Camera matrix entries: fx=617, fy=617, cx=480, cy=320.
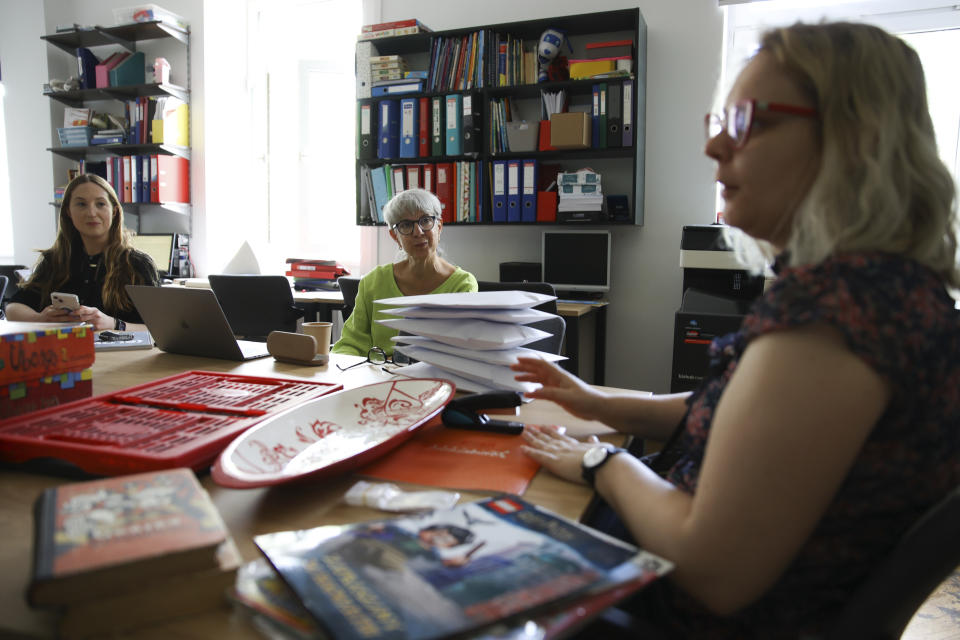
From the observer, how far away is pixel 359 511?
0.72 m

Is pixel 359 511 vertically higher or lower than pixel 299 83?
lower

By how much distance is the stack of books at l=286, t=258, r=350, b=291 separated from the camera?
13.3ft


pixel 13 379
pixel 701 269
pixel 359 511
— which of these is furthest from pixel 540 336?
pixel 701 269

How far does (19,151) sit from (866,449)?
20.2 ft

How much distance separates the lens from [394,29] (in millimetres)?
3742

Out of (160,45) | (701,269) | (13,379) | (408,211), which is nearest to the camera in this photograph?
(13,379)

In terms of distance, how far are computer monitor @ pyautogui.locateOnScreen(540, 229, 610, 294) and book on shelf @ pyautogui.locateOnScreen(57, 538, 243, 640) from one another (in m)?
3.18

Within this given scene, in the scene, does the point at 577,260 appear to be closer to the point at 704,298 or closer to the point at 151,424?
the point at 704,298

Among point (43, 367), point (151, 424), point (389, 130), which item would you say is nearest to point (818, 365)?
point (151, 424)

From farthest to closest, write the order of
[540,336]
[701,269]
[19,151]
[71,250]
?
[19,151] → [701,269] → [71,250] → [540,336]

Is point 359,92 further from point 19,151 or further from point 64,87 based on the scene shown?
point 19,151

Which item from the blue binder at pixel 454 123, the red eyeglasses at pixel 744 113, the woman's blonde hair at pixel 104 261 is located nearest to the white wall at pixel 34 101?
the woman's blonde hair at pixel 104 261

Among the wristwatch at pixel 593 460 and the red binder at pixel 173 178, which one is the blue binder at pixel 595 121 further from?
the red binder at pixel 173 178

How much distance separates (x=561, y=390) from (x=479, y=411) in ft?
0.59
